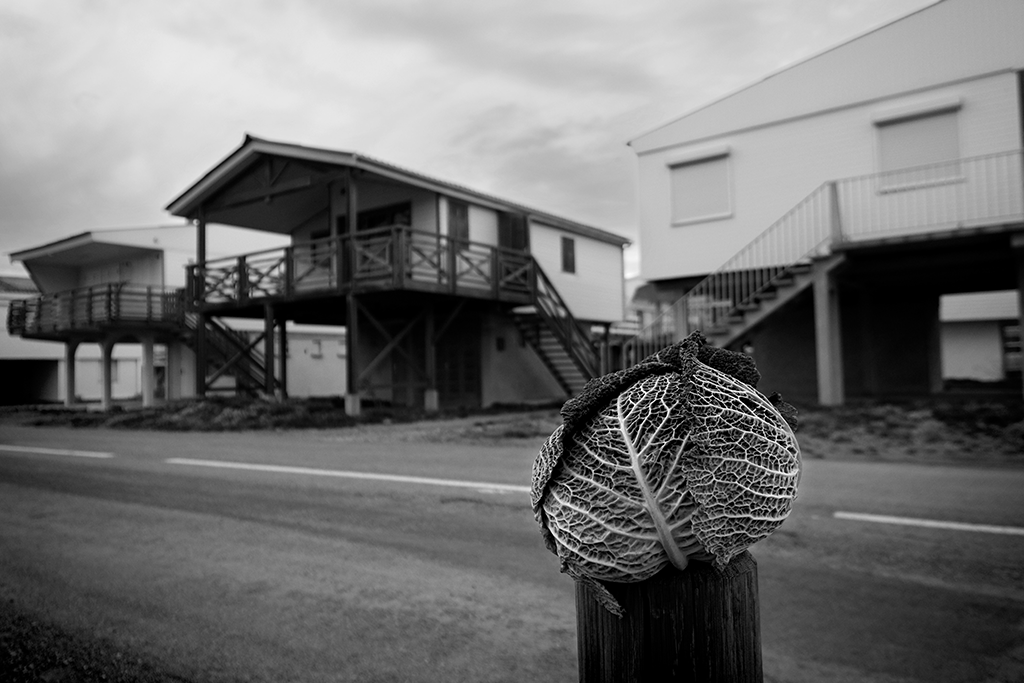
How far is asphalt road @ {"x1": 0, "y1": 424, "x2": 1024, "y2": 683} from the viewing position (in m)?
3.17

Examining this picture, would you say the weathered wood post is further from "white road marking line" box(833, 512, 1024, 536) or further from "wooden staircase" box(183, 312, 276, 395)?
"wooden staircase" box(183, 312, 276, 395)

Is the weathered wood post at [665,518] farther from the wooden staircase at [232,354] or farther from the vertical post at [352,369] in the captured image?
the wooden staircase at [232,354]

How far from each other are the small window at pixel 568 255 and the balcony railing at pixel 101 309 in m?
15.9

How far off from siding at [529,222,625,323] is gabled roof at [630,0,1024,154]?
6167 mm

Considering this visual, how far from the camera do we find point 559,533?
5.60ft

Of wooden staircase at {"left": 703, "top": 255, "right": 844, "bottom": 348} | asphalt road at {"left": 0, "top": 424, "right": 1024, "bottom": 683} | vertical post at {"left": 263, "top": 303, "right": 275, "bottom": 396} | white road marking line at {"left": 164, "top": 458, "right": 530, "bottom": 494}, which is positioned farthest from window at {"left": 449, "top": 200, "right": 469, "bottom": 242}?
asphalt road at {"left": 0, "top": 424, "right": 1024, "bottom": 683}

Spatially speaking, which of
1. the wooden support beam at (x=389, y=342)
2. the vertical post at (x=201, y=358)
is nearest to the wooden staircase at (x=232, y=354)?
the vertical post at (x=201, y=358)

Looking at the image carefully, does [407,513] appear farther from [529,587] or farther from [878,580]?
[878,580]

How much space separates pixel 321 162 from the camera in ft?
64.2

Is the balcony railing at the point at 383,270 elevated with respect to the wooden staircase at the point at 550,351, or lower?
elevated

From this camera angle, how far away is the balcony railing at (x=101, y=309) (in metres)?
28.1

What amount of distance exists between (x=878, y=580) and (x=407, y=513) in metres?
3.79

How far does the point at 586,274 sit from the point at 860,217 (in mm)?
12384

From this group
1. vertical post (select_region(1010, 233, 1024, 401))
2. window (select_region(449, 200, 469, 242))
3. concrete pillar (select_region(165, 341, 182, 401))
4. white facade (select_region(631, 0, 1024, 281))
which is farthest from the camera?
concrete pillar (select_region(165, 341, 182, 401))
